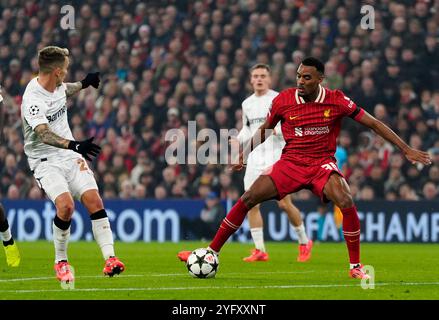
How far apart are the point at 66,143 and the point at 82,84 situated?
Answer: 5.23ft

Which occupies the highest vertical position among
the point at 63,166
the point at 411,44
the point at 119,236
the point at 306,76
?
the point at 411,44

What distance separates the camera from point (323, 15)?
2195 centimetres

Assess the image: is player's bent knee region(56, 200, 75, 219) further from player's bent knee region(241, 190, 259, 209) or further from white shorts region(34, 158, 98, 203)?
player's bent knee region(241, 190, 259, 209)

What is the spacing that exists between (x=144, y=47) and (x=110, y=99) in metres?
1.53

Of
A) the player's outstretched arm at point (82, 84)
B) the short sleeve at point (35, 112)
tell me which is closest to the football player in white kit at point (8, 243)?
the player's outstretched arm at point (82, 84)

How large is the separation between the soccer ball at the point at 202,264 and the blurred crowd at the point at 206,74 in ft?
30.0

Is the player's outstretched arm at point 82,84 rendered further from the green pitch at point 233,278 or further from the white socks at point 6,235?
the white socks at point 6,235

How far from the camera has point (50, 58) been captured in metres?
10.2

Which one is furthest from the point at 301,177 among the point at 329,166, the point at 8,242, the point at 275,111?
the point at 8,242

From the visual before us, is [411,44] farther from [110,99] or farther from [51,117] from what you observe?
[51,117]

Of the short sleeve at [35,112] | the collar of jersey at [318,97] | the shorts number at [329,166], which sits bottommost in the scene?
the shorts number at [329,166]

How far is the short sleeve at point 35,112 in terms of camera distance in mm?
9977

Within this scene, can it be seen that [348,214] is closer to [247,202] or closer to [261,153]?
[247,202]

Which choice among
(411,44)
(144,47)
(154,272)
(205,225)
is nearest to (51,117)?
(154,272)
